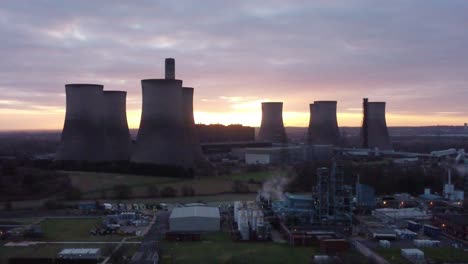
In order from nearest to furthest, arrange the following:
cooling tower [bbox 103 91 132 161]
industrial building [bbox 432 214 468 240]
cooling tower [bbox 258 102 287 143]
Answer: industrial building [bbox 432 214 468 240], cooling tower [bbox 103 91 132 161], cooling tower [bbox 258 102 287 143]

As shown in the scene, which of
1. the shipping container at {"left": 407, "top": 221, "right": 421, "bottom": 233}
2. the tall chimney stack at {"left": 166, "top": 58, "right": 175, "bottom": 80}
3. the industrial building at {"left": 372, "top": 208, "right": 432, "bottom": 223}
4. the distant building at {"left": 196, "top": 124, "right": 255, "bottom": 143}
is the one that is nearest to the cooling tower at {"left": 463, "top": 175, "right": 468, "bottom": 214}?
the industrial building at {"left": 372, "top": 208, "right": 432, "bottom": 223}

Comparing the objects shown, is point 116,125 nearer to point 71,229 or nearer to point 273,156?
point 273,156

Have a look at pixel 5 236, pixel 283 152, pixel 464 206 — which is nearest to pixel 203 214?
pixel 5 236

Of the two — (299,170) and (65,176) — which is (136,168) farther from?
(299,170)

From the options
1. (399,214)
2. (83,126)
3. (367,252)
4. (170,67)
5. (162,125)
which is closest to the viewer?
(367,252)

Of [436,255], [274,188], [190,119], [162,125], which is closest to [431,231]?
[436,255]

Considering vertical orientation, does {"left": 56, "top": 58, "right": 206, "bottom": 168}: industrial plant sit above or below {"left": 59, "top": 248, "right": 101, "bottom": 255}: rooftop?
above

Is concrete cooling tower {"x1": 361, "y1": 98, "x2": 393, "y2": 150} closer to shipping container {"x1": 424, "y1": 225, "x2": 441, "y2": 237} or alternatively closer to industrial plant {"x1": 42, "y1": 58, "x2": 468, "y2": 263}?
industrial plant {"x1": 42, "y1": 58, "x2": 468, "y2": 263}
